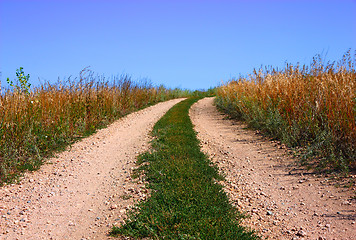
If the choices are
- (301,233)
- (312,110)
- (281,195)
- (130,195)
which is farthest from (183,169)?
(312,110)

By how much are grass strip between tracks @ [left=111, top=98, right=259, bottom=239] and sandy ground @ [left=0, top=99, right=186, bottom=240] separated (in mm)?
380

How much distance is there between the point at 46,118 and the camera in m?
7.87

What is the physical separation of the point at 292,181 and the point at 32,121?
616 cm

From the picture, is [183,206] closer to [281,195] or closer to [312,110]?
[281,195]

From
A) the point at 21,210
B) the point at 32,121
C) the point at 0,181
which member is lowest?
the point at 21,210

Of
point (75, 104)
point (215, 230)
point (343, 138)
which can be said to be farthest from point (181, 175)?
point (75, 104)

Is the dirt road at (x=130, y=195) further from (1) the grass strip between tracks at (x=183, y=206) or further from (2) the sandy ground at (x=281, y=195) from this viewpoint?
(1) the grass strip between tracks at (x=183, y=206)

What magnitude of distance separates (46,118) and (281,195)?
6.35 metres

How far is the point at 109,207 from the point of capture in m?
4.69

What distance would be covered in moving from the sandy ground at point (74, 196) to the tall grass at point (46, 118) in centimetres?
44

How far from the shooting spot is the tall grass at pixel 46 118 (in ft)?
21.0

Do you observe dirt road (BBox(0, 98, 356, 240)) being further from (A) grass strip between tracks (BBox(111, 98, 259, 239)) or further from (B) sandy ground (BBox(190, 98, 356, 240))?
(A) grass strip between tracks (BBox(111, 98, 259, 239))

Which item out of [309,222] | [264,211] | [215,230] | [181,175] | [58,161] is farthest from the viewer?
[58,161]

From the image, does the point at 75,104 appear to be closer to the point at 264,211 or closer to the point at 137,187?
the point at 137,187
